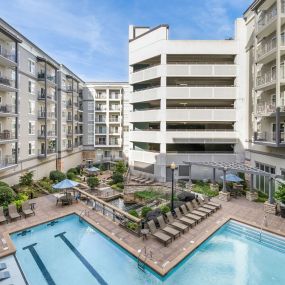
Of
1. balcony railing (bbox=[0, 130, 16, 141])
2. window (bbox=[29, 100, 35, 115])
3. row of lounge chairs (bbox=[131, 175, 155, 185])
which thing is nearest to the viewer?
balcony railing (bbox=[0, 130, 16, 141])

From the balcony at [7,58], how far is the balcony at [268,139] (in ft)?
91.9

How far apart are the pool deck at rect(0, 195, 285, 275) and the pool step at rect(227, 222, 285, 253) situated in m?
0.48

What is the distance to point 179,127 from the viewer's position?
99.1 feet

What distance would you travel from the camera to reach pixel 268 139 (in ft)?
73.6

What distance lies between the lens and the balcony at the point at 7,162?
2070 centimetres

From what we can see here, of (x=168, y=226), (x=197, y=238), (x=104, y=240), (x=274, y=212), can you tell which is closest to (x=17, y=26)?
(x=104, y=240)

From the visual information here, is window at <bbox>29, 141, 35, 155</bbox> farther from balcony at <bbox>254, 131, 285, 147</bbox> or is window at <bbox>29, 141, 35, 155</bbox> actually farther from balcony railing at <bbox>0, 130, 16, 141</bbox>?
balcony at <bbox>254, 131, 285, 147</bbox>

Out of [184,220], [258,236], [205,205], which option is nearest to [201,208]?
[205,205]

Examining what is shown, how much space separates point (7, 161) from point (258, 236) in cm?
2425

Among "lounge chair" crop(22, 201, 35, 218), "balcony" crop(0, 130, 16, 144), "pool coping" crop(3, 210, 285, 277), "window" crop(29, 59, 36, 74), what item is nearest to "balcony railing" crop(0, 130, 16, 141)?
"balcony" crop(0, 130, 16, 144)

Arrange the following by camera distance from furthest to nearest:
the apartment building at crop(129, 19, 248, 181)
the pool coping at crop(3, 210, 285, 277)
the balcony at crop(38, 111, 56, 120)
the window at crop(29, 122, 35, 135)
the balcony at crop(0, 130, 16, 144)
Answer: the balcony at crop(38, 111, 56, 120) < the apartment building at crop(129, 19, 248, 181) < the window at crop(29, 122, 35, 135) < the balcony at crop(0, 130, 16, 144) < the pool coping at crop(3, 210, 285, 277)

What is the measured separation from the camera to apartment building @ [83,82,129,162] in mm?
45406

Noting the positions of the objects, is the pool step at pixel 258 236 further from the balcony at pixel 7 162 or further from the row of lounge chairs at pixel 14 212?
the balcony at pixel 7 162

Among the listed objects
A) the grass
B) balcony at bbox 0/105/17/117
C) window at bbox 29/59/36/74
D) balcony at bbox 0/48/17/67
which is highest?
window at bbox 29/59/36/74
